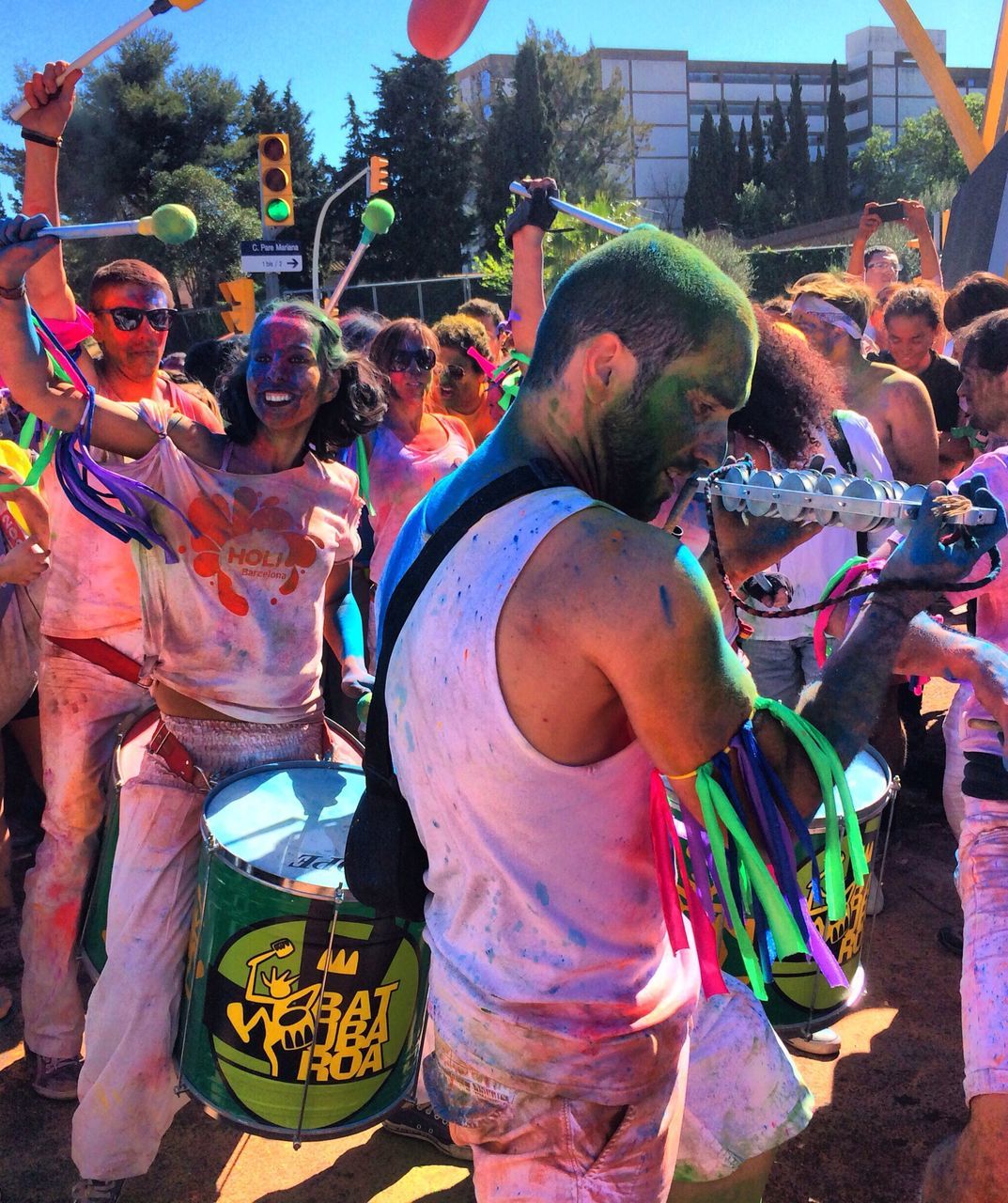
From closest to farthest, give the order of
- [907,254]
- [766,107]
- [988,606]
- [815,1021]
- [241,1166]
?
[988,606] < [815,1021] < [241,1166] < [907,254] < [766,107]

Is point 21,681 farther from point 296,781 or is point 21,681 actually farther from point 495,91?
point 495,91

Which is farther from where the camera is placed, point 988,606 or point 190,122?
point 190,122

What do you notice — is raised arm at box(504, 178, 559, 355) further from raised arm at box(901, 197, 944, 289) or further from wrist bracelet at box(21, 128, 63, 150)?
raised arm at box(901, 197, 944, 289)

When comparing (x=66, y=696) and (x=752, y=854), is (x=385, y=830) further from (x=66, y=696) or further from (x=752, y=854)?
(x=66, y=696)

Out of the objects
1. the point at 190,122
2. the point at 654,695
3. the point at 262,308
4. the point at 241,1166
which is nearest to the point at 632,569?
the point at 654,695

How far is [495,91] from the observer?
5266cm

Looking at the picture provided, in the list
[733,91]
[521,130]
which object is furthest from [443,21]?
[733,91]

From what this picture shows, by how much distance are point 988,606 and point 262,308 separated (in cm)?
204

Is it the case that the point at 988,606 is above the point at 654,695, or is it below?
below

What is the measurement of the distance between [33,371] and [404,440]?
2.35 m

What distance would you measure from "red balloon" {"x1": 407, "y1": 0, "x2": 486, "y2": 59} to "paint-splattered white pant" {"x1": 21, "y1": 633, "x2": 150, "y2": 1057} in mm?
2398

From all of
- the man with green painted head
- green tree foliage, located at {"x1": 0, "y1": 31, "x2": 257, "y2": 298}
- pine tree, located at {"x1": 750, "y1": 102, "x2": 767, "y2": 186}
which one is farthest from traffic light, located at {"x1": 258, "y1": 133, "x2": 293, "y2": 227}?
pine tree, located at {"x1": 750, "y1": 102, "x2": 767, "y2": 186}

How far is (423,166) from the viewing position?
146 feet

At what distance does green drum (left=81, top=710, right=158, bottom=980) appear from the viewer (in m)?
2.84
